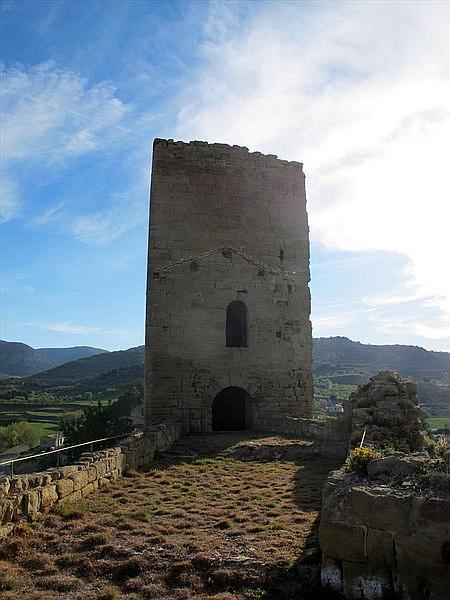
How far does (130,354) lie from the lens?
147000mm

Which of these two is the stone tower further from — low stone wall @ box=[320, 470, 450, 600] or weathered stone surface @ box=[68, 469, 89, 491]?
low stone wall @ box=[320, 470, 450, 600]

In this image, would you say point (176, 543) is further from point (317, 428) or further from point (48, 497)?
point (317, 428)

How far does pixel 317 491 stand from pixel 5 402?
309 feet

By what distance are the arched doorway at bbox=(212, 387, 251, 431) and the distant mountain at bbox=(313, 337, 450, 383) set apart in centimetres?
8743

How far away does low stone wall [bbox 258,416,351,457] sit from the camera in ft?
43.7

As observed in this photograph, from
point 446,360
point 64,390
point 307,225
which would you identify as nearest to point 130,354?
point 64,390

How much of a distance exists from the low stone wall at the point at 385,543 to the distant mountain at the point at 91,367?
125235mm

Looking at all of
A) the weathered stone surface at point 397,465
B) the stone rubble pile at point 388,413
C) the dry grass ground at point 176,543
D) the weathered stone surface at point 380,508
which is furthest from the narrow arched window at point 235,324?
the weathered stone surface at point 380,508

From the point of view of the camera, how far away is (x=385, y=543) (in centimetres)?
491

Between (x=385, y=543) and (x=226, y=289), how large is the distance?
14.1m

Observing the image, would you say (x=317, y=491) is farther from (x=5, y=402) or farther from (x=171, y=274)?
(x=5, y=402)

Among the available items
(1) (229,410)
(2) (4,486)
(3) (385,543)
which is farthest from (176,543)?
(1) (229,410)

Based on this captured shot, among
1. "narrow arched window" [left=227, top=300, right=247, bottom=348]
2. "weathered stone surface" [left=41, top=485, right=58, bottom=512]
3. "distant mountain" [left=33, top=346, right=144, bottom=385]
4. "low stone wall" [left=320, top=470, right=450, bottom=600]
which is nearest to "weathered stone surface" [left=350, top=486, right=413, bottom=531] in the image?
"low stone wall" [left=320, top=470, right=450, bottom=600]

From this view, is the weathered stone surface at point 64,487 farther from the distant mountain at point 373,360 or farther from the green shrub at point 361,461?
the distant mountain at point 373,360
